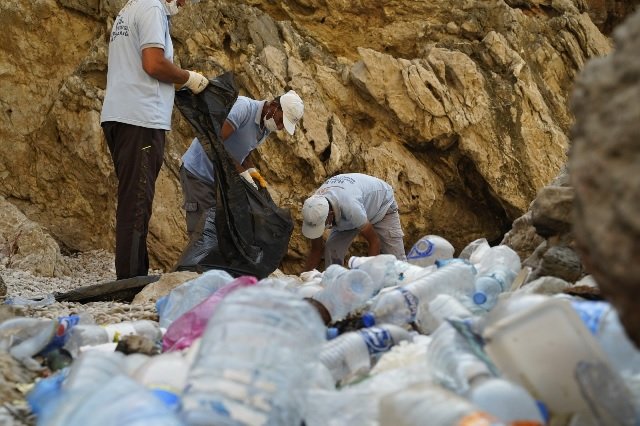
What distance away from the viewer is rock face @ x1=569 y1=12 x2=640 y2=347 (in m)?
1.00

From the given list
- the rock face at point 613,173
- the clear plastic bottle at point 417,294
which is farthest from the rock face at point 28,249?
the rock face at point 613,173

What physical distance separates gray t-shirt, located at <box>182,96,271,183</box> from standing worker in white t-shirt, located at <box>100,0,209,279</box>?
2.24 feet

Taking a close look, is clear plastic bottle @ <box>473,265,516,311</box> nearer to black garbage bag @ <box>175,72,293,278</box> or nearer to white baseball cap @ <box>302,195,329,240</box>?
black garbage bag @ <box>175,72,293,278</box>

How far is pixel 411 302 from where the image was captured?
254 cm

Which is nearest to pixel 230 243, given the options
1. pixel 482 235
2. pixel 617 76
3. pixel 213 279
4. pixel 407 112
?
pixel 213 279

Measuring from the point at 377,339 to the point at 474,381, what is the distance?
725mm

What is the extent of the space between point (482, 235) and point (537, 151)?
1244 mm

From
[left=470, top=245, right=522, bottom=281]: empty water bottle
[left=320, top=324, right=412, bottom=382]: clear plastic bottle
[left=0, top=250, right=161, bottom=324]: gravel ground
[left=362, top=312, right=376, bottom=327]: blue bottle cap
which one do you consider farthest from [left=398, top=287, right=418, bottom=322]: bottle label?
[left=0, top=250, right=161, bottom=324]: gravel ground

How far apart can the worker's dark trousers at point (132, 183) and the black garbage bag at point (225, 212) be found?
372mm

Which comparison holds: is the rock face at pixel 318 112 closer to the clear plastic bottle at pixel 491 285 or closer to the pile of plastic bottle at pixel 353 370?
the clear plastic bottle at pixel 491 285

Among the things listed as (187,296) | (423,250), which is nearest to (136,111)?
(187,296)

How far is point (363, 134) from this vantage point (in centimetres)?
933

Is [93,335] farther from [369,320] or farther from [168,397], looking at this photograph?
[168,397]

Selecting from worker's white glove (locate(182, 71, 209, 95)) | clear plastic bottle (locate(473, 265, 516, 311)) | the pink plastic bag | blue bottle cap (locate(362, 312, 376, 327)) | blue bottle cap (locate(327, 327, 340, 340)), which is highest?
worker's white glove (locate(182, 71, 209, 95))
